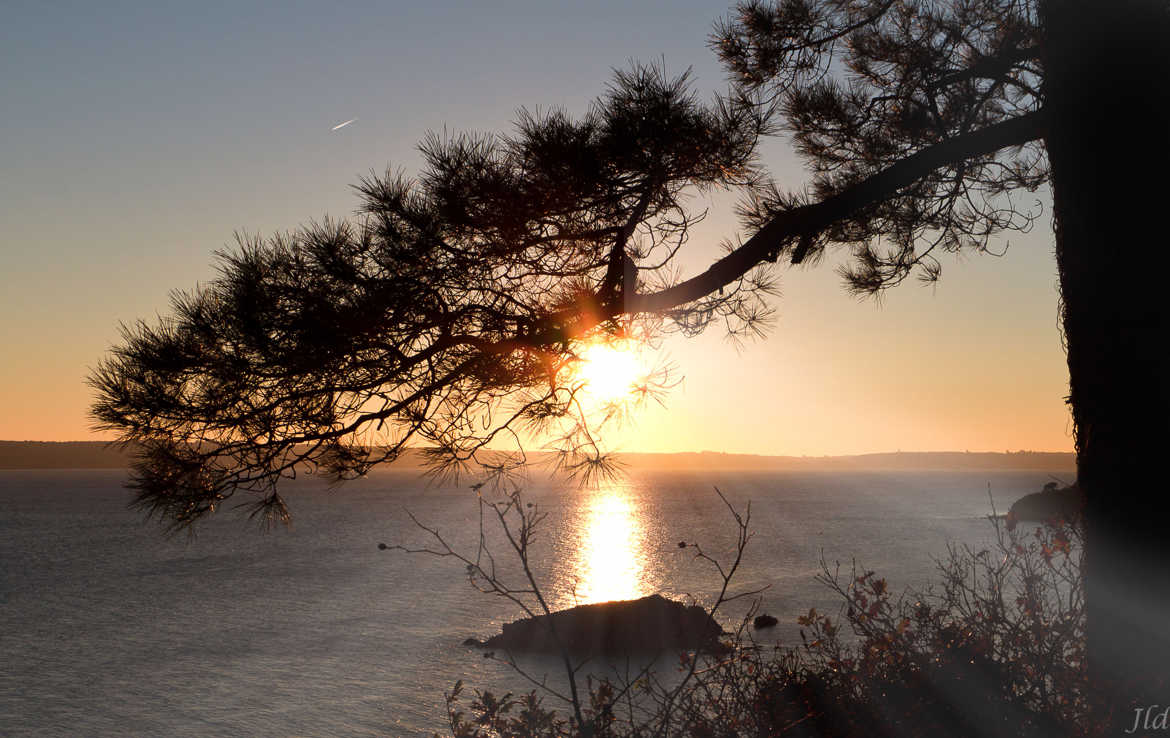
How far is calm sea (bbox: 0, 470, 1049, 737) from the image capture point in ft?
63.9

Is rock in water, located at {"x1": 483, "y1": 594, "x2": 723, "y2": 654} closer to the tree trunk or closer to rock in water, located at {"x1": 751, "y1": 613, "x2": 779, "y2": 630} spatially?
rock in water, located at {"x1": 751, "y1": 613, "x2": 779, "y2": 630}

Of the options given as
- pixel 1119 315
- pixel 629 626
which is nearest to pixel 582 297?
pixel 1119 315

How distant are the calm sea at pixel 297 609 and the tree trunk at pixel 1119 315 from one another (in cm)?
516

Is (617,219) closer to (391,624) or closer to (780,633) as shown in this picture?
(780,633)

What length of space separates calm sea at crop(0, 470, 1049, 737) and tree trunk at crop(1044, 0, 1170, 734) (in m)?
5.16

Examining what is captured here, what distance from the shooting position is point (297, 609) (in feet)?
111

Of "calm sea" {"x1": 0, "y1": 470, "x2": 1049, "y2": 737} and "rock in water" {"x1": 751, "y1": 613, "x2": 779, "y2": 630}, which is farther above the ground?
"rock in water" {"x1": 751, "y1": 613, "x2": 779, "y2": 630}

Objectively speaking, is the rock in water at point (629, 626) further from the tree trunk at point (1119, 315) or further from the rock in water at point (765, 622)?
the tree trunk at point (1119, 315)

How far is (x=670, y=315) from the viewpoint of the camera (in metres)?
5.81

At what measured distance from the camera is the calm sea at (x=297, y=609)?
767 inches

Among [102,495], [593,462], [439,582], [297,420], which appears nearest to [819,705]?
[593,462]

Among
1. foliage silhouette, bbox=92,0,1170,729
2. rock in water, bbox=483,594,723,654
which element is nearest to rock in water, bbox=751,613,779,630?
rock in water, bbox=483,594,723,654

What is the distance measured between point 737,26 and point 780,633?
19951 mm

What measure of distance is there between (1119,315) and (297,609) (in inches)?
1379
